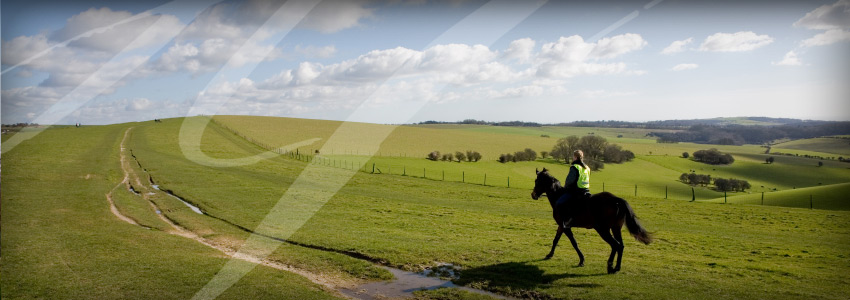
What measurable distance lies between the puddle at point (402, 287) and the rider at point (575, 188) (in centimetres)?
340

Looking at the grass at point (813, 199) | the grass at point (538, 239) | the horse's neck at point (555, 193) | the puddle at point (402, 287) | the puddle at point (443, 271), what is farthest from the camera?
the grass at point (813, 199)

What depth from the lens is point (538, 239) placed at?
16969mm

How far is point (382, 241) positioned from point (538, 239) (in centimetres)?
617

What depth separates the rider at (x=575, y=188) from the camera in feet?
38.7

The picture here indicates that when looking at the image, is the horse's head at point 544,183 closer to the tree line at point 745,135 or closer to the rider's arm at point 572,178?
the rider's arm at point 572,178

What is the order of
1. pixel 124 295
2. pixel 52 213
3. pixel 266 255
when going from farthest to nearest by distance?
pixel 52 213 < pixel 266 255 < pixel 124 295

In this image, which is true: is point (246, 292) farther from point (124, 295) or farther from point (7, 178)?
point (7, 178)

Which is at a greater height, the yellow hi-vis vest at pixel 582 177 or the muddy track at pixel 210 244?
the yellow hi-vis vest at pixel 582 177

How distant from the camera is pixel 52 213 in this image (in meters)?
19.8

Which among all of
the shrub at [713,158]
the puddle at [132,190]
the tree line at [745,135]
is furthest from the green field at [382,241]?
the tree line at [745,135]

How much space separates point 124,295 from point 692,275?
14412mm

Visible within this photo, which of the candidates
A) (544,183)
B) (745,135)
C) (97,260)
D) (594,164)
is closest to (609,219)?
(544,183)

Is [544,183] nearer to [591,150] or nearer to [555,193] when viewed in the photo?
[555,193]

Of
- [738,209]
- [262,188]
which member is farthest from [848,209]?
[262,188]
